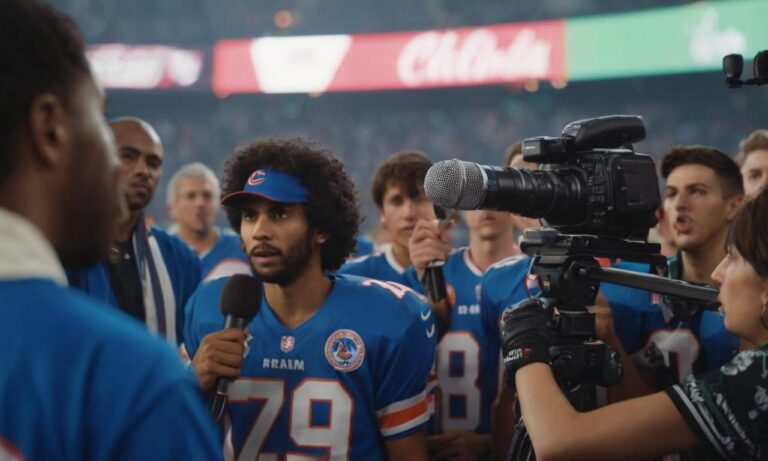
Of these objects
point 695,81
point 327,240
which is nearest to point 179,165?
point 695,81

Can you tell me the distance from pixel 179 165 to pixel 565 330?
54.8ft

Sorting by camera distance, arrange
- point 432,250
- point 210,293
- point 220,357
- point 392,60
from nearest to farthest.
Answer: point 220,357
point 210,293
point 432,250
point 392,60

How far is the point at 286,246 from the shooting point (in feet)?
8.00

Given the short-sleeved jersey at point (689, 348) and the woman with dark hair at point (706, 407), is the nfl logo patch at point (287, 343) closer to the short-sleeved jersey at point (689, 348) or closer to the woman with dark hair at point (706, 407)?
the woman with dark hair at point (706, 407)

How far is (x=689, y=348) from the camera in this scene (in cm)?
255

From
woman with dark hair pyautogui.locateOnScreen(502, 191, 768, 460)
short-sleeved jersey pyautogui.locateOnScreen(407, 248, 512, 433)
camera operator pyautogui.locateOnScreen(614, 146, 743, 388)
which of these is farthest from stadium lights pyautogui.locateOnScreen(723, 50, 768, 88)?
short-sleeved jersey pyautogui.locateOnScreen(407, 248, 512, 433)

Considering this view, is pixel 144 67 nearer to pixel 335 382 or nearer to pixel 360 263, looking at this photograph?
pixel 360 263

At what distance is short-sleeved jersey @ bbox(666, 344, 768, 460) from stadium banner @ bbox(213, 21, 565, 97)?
14.6m

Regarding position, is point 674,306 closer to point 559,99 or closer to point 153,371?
point 153,371

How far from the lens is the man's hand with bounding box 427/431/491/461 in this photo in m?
2.95

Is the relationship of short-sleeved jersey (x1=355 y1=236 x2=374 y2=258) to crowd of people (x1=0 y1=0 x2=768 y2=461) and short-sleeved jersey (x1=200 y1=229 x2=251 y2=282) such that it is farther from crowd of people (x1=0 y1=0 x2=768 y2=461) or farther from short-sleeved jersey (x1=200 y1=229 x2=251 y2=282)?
crowd of people (x1=0 y1=0 x2=768 y2=461)

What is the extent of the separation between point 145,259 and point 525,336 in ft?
6.02

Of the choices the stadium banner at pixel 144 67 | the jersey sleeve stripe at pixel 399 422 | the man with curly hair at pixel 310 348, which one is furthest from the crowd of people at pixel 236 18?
the jersey sleeve stripe at pixel 399 422

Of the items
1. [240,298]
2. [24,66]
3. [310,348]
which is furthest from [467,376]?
[24,66]
